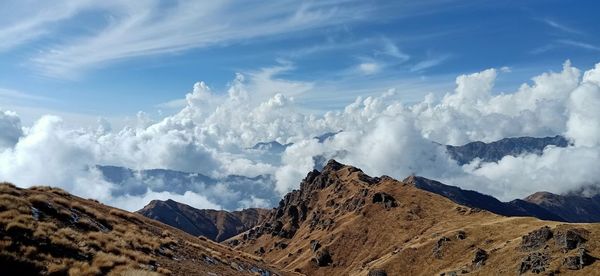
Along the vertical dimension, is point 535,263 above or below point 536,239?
below

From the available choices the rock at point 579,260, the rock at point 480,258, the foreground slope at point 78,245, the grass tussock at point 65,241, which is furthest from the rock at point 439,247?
the grass tussock at point 65,241

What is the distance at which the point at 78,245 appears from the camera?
26.5 m

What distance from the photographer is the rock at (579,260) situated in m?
107

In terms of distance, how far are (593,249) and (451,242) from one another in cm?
7481

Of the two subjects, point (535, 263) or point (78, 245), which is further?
point (535, 263)

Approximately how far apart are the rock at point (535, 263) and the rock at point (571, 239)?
5897mm

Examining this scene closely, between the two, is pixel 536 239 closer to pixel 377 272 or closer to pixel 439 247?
pixel 439 247

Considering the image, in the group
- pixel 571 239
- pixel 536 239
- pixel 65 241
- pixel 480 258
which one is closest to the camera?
pixel 65 241

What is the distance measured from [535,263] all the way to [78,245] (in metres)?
120

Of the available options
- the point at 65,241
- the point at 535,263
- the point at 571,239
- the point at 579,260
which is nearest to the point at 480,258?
the point at 535,263

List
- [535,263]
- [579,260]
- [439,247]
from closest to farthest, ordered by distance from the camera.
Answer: [579,260]
[535,263]
[439,247]

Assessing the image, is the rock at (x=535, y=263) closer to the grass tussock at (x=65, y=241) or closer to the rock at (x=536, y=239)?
the rock at (x=536, y=239)

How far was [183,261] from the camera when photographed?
3528 centimetres

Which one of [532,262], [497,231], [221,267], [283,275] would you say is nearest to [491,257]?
[532,262]
